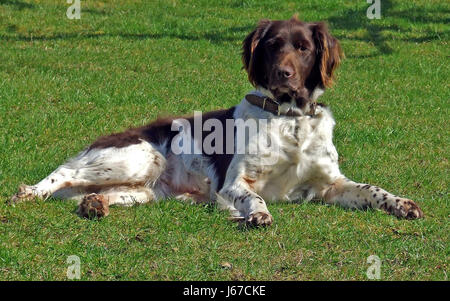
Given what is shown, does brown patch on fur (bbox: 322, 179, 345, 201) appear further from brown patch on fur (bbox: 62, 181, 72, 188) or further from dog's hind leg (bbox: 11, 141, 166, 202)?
brown patch on fur (bbox: 62, 181, 72, 188)

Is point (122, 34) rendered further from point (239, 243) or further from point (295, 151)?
point (239, 243)

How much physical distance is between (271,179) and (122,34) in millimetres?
6916

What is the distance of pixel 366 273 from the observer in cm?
457

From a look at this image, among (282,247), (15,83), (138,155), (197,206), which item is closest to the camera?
(282,247)

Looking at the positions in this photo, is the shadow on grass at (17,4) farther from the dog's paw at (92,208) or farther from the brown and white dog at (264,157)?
the dog's paw at (92,208)

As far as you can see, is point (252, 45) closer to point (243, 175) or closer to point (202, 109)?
point (243, 175)

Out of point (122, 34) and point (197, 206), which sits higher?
point (122, 34)

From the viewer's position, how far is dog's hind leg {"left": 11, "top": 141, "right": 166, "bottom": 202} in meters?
6.26

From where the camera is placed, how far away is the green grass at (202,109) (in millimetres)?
4781

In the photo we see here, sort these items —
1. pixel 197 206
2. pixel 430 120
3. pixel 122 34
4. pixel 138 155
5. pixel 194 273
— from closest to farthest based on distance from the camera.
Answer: pixel 194 273 → pixel 197 206 → pixel 138 155 → pixel 430 120 → pixel 122 34

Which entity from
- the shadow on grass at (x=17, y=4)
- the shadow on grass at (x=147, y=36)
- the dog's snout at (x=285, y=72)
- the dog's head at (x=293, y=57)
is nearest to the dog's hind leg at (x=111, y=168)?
the dog's head at (x=293, y=57)

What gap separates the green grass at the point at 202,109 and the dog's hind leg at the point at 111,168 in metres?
0.31

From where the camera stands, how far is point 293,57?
236 inches

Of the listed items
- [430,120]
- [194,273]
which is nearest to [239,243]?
[194,273]
